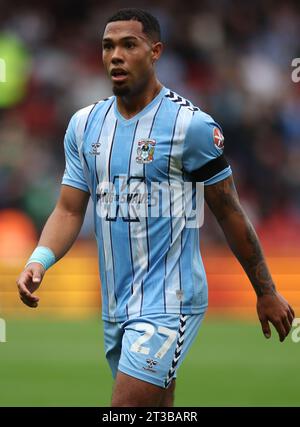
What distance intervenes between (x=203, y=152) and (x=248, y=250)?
563 mm

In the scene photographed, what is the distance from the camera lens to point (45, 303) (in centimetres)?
1605

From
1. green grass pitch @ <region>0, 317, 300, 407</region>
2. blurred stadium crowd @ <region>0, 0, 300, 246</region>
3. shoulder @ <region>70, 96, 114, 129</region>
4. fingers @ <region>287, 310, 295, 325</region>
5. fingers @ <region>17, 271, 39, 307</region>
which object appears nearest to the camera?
fingers @ <region>17, 271, 39, 307</region>

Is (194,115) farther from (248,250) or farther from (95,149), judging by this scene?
(248,250)

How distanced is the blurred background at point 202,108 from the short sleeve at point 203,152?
6302mm

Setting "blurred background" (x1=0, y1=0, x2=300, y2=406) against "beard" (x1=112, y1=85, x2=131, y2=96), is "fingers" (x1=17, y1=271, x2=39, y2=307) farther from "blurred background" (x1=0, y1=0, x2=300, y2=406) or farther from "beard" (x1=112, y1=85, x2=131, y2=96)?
"blurred background" (x1=0, y1=0, x2=300, y2=406)

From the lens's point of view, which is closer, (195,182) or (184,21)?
(195,182)

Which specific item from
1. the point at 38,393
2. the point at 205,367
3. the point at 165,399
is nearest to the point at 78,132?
the point at 165,399

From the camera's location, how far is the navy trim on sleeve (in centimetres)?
569

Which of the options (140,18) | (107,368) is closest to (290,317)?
(140,18)

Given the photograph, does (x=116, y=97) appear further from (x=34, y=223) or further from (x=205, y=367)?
(x=34, y=223)

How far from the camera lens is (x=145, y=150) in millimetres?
5703

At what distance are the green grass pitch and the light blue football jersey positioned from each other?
11.3 feet

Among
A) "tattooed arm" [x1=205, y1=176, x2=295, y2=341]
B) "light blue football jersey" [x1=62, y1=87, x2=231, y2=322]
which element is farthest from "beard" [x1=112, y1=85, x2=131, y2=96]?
"tattooed arm" [x1=205, y1=176, x2=295, y2=341]

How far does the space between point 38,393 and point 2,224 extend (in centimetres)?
722
